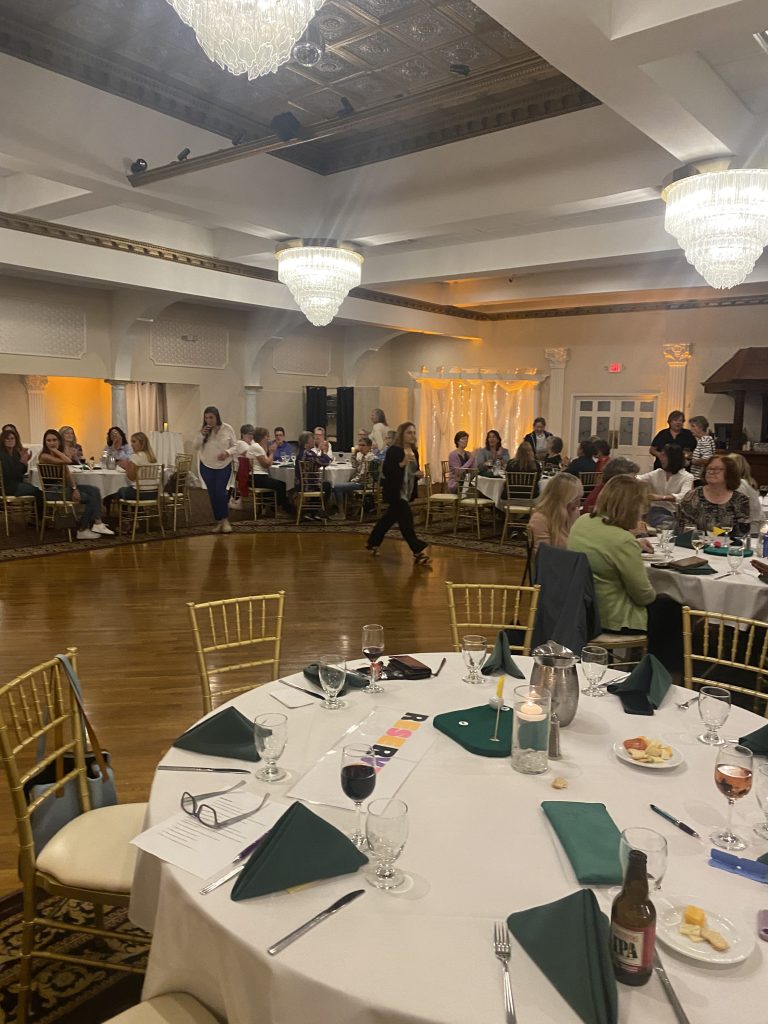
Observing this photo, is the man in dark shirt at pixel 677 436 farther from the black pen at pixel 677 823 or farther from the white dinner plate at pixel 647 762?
the black pen at pixel 677 823

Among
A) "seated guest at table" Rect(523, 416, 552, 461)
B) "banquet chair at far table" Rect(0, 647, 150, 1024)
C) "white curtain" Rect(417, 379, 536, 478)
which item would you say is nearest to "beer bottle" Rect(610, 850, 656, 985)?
"banquet chair at far table" Rect(0, 647, 150, 1024)

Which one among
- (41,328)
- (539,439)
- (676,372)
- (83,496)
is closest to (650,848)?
(83,496)

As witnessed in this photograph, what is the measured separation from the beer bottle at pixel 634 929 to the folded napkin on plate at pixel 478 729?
2.31 feet

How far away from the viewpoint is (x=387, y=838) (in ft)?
4.36

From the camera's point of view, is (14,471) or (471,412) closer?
(14,471)

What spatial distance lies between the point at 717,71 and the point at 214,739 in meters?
4.98

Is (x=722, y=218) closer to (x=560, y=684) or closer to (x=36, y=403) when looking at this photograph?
(x=560, y=684)

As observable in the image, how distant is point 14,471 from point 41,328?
122 inches

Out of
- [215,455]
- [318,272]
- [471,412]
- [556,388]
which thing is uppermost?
[318,272]

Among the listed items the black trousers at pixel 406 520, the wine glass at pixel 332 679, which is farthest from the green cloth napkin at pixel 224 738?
the black trousers at pixel 406 520

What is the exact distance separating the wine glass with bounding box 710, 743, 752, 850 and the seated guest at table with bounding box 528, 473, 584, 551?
2.72 m

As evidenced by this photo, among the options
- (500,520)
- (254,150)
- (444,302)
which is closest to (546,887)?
(254,150)

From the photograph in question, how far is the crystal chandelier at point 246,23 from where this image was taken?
240cm

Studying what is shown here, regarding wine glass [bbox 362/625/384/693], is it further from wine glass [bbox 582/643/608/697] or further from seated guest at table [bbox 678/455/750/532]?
seated guest at table [bbox 678/455/750/532]
